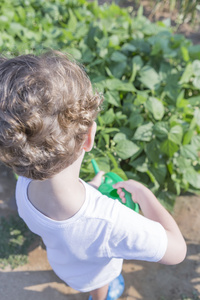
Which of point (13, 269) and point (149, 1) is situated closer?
point (13, 269)

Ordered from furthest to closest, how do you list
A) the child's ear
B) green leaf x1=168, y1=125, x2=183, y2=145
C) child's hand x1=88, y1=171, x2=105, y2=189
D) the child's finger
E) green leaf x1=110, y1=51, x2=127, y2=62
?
green leaf x1=110, y1=51, x2=127, y2=62 → green leaf x1=168, y1=125, x2=183, y2=145 → child's hand x1=88, y1=171, x2=105, y2=189 → the child's finger → the child's ear

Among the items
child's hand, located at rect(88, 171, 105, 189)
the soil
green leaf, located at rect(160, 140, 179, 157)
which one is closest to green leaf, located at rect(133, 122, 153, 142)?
green leaf, located at rect(160, 140, 179, 157)

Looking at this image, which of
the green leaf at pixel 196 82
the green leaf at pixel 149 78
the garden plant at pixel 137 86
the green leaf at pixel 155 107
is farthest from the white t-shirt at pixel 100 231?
the green leaf at pixel 196 82

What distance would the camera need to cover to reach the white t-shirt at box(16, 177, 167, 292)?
1.02 metres

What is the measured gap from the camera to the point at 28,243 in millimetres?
2094

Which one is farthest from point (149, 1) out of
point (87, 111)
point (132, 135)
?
point (87, 111)

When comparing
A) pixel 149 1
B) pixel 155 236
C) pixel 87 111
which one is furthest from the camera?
pixel 149 1

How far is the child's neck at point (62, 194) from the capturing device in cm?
100

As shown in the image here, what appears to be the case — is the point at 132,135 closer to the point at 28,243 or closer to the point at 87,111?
the point at 28,243

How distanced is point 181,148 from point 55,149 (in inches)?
57.1

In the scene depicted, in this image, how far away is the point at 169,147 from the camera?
2.08 m

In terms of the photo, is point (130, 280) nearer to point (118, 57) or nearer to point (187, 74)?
point (187, 74)

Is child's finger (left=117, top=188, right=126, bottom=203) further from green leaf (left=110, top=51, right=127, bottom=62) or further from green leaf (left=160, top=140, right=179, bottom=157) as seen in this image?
green leaf (left=110, top=51, right=127, bottom=62)

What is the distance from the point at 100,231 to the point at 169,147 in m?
1.17
